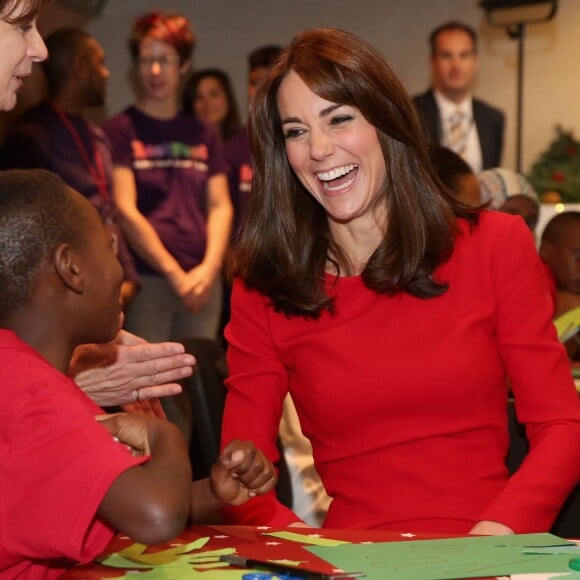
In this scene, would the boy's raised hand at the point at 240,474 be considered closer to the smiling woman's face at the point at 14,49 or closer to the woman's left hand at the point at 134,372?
the woman's left hand at the point at 134,372

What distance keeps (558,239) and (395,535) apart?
2.74 metres

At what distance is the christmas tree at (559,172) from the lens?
27.1 ft

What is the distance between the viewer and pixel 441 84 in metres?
6.34

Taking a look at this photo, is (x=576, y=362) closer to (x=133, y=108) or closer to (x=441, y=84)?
(x=133, y=108)

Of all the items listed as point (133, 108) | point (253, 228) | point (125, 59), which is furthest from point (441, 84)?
point (125, 59)

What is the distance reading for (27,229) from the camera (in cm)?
176

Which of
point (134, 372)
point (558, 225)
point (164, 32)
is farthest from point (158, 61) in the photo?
point (134, 372)

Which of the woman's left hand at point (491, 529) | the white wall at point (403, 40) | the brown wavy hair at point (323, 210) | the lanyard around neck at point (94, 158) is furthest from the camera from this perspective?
the white wall at point (403, 40)

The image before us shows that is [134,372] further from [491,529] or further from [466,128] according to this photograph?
[466,128]

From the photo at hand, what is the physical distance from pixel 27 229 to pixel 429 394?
993 millimetres

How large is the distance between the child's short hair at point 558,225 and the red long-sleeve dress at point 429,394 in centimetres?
187

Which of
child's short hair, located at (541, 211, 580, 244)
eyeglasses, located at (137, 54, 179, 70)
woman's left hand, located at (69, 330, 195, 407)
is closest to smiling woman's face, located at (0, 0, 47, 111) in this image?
woman's left hand, located at (69, 330, 195, 407)

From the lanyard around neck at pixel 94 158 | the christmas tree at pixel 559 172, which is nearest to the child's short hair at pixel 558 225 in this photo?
the lanyard around neck at pixel 94 158

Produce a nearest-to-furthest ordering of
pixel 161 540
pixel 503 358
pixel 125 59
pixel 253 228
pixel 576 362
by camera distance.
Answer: pixel 161 540, pixel 503 358, pixel 253 228, pixel 576 362, pixel 125 59
